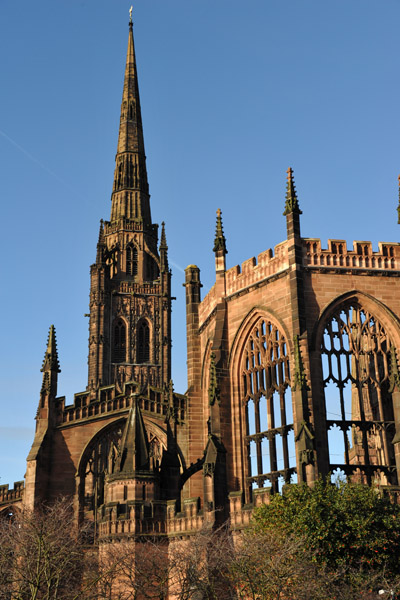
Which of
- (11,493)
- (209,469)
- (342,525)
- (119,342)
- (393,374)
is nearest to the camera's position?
(342,525)

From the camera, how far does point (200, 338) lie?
43656 mm

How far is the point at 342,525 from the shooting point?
28.9 m

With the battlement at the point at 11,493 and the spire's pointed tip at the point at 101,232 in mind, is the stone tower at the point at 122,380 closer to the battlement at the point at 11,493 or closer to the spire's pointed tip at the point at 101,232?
the spire's pointed tip at the point at 101,232

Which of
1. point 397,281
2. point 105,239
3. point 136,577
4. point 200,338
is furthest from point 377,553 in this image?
point 105,239

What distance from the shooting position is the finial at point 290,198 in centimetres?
3831

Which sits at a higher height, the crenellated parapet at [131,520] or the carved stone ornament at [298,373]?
the carved stone ornament at [298,373]

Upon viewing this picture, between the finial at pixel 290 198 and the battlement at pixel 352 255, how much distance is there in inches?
58.4

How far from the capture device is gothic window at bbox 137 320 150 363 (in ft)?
250

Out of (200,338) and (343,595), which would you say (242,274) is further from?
(343,595)

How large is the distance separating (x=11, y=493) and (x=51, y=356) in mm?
14075

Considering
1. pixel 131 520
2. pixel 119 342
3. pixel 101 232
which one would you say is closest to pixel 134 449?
pixel 131 520

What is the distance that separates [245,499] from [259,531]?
16.6 feet

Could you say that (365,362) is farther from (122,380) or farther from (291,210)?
(122,380)

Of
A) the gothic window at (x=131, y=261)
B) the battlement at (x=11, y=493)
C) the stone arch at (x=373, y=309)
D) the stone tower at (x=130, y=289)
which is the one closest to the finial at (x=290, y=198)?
the stone arch at (x=373, y=309)
